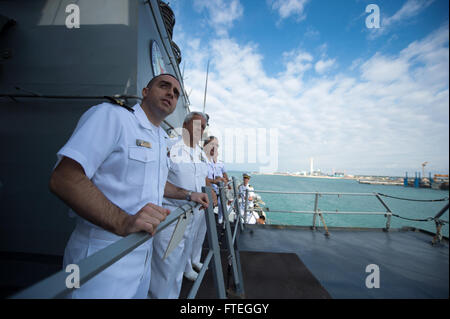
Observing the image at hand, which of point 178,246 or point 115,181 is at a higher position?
point 115,181

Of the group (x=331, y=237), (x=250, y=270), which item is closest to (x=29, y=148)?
(x=250, y=270)

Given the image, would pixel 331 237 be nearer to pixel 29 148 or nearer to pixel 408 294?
pixel 408 294

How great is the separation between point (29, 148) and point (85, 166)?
2712 mm

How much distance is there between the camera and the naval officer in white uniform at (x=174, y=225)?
1650 mm

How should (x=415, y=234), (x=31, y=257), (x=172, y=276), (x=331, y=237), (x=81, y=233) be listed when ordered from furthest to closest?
1. (x=415, y=234)
2. (x=331, y=237)
3. (x=31, y=257)
4. (x=172, y=276)
5. (x=81, y=233)

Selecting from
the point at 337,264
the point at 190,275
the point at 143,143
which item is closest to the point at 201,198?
the point at 143,143

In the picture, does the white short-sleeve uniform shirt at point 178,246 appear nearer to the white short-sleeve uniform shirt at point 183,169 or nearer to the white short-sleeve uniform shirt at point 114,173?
the white short-sleeve uniform shirt at point 183,169

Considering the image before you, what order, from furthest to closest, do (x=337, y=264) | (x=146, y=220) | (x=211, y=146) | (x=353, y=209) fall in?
(x=353, y=209) → (x=211, y=146) → (x=337, y=264) → (x=146, y=220)

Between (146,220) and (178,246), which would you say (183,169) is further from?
(146,220)

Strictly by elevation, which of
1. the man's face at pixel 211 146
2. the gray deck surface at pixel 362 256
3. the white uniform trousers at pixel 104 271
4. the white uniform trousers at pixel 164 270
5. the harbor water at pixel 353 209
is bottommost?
the harbor water at pixel 353 209

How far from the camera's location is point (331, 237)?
3.95 m

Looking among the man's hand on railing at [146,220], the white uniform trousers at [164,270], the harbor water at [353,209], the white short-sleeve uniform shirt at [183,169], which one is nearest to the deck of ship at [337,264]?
the white uniform trousers at [164,270]

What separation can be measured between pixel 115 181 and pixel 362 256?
13.7 feet

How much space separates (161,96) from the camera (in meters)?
1.20
